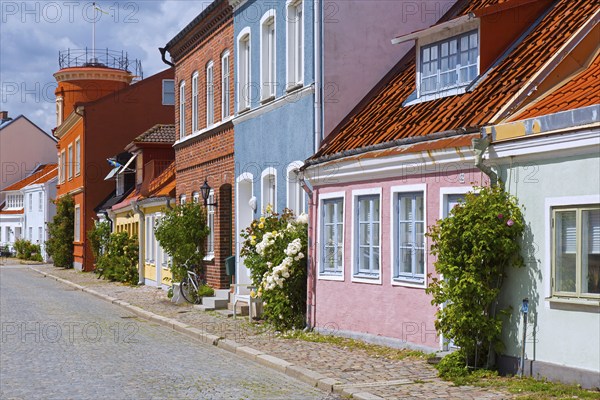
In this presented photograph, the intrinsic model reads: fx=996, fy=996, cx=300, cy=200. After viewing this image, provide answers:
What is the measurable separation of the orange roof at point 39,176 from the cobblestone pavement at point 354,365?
49.5 meters

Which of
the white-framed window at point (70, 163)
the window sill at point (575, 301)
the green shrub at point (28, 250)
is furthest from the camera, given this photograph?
the green shrub at point (28, 250)

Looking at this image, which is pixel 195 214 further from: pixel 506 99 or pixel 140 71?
pixel 140 71

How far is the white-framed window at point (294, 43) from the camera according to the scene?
1839 cm

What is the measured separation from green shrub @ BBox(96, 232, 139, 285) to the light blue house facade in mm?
14286

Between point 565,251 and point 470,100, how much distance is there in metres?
3.37

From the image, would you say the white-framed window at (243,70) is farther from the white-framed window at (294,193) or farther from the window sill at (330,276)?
the window sill at (330,276)

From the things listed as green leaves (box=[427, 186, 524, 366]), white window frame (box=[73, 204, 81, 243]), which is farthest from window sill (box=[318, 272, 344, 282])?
white window frame (box=[73, 204, 81, 243])

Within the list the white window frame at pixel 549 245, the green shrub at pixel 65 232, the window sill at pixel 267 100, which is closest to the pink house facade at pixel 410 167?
the white window frame at pixel 549 245

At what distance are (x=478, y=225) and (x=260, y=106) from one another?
32.8 ft

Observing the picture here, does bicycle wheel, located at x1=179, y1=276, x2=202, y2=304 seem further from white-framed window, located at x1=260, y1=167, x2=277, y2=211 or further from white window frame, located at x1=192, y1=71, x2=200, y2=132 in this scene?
white-framed window, located at x1=260, y1=167, x2=277, y2=211

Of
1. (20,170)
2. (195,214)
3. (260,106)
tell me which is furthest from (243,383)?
(20,170)

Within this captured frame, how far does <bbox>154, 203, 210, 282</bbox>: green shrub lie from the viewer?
25.0m

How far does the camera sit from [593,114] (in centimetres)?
987

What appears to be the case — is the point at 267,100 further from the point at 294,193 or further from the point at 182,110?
the point at 182,110
